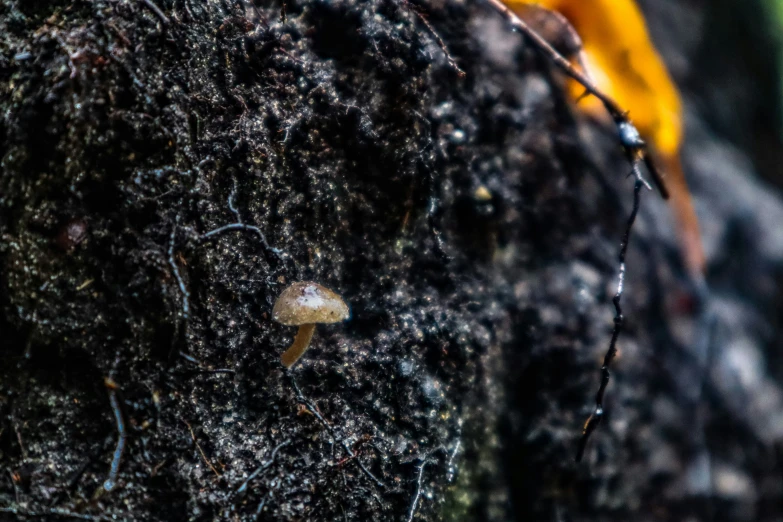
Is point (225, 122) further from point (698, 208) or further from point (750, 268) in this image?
point (750, 268)

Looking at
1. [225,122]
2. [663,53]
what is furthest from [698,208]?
[225,122]

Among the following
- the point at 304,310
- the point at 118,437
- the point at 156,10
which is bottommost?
the point at 118,437

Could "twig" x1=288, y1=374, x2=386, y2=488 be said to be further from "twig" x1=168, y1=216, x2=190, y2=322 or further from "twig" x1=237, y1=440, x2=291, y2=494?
"twig" x1=168, y1=216, x2=190, y2=322

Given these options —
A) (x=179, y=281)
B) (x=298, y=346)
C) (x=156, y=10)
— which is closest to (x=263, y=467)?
(x=298, y=346)

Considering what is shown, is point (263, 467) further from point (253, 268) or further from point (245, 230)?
point (245, 230)

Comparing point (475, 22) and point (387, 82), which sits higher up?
point (475, 22)

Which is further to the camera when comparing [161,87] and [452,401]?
[452,401]

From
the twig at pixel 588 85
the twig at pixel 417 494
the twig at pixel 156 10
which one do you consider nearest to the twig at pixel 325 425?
the twig at pixel 417 494
